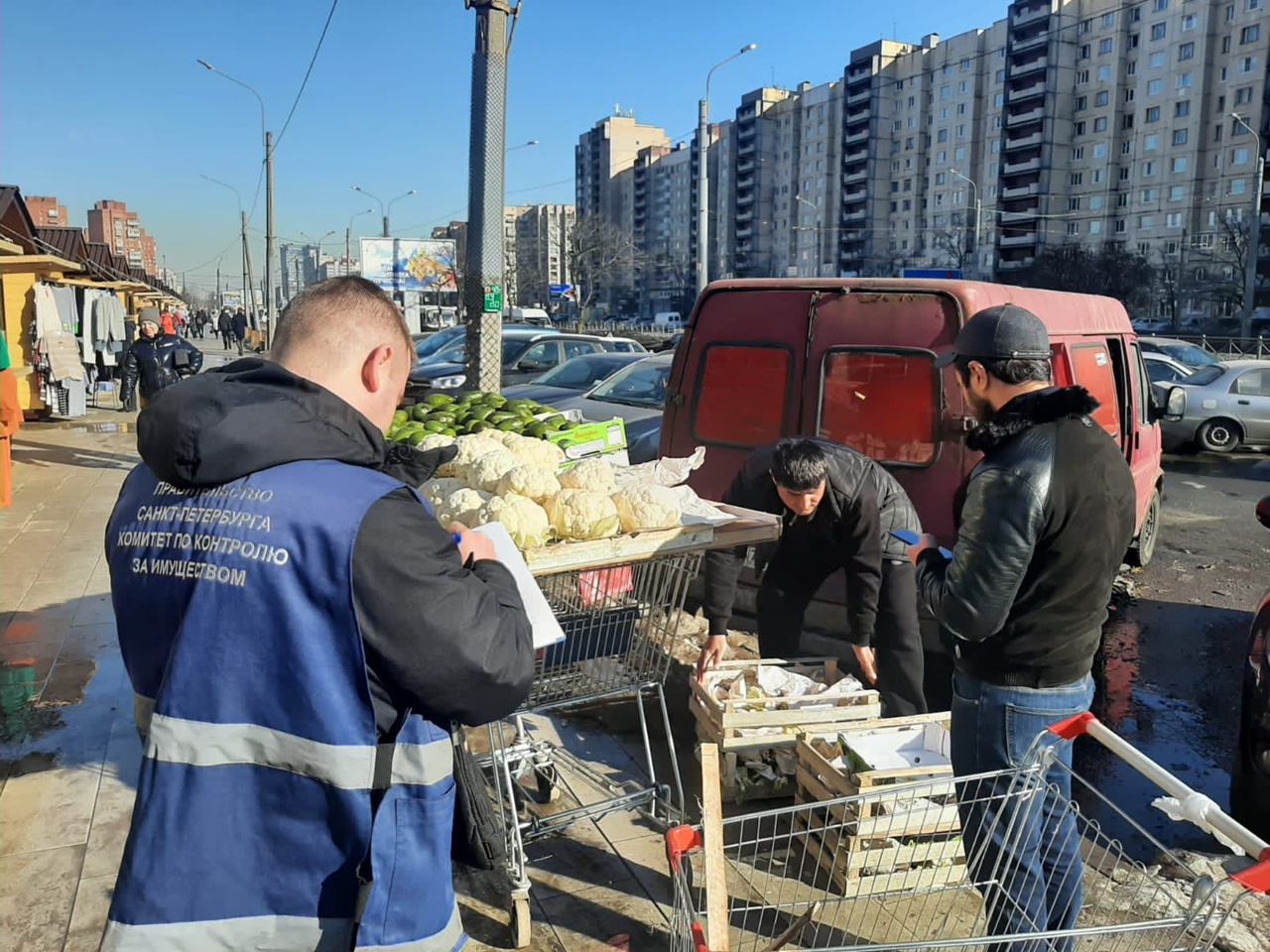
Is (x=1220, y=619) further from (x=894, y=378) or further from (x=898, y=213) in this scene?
(x=898, y=213)

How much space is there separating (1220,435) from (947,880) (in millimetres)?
14830

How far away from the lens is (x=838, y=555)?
15.5 feet

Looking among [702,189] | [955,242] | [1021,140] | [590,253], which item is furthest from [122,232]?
[702,189]

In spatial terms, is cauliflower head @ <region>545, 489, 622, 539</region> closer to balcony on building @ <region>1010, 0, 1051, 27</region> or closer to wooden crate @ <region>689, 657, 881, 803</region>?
wooden crate @ <region>689, 657, 881, 803</region>

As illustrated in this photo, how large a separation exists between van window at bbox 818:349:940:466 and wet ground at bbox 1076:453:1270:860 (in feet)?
6.27

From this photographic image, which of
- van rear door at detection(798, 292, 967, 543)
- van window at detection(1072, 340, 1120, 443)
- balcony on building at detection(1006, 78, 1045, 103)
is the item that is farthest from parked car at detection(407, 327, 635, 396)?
balcony on building at detection(1006, 78, 1045, 103)

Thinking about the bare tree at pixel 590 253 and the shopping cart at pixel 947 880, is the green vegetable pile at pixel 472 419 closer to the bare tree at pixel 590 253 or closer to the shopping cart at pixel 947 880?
the shopping cart at pixel 947 880

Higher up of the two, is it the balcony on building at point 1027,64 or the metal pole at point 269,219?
the balcony on building at point 1027,64

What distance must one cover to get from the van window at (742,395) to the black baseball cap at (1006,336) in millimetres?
2677

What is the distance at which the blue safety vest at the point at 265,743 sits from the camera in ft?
5.20

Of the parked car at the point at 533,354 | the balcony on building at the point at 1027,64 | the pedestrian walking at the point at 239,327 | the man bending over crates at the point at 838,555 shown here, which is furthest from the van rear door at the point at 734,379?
the balcony on building at the point at 1027,64

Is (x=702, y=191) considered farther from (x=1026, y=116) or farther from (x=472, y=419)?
(x=1026, y=116)

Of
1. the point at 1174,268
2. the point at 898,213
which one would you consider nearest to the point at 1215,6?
the point at 1174,268

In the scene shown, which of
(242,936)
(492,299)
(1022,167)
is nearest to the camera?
(242,936)
